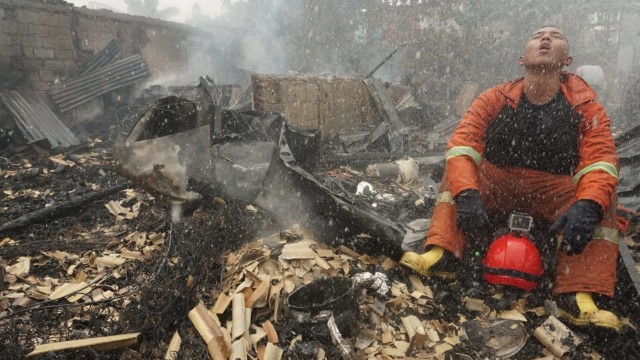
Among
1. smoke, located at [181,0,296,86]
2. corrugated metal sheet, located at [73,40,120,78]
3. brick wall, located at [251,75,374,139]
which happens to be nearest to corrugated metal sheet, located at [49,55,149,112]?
corrugated metal sheet, located at [73,40,120,78]

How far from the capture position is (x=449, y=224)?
3375mm

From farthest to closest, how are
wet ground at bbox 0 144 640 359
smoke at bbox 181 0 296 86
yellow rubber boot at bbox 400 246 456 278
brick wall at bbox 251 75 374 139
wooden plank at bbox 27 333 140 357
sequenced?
smoke at bbox 181 0 296 86
brick wall at bbox 251 75 374 139
yellow rubber boot at bbox 400 246 456 278
wet ground at bbox 0 144 640 359
wooden plank at bbox 27 333 140 357

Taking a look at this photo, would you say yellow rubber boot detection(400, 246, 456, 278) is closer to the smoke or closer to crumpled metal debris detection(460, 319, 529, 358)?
crumpled metal debris detection(460, 319, 529, 358)

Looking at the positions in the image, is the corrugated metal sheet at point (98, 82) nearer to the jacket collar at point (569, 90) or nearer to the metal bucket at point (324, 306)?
the metal bucket at point (324, 306)

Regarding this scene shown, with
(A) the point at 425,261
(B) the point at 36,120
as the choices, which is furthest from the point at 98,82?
(A) the point at 425,261

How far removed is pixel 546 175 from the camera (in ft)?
11.7

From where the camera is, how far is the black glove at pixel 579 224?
2.79 m

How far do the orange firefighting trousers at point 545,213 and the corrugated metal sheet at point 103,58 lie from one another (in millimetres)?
10566

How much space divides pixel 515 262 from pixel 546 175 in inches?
40.4

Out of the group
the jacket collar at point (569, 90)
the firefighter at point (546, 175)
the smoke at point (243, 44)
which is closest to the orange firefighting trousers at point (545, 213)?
the firefighter at point (546, 175)

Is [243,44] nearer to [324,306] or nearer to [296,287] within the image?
[296,287]

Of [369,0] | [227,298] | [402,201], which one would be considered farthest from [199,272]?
[369,0]

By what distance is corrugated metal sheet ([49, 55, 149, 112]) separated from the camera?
375 inches

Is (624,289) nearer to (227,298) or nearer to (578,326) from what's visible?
(578,326)
